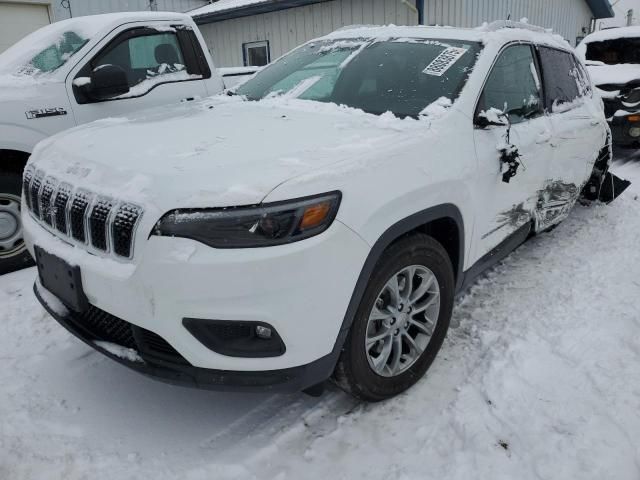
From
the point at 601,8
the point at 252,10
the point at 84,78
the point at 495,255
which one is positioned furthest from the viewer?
the point at 601,8

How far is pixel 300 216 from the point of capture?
184cm

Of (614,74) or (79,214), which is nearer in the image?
(79,214)

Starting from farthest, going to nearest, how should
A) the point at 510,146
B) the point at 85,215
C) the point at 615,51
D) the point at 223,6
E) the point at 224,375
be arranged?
the point at 223,6 → the point at 615,51 → the point at 510,146 → the point at 85,215 → the point at 224,375

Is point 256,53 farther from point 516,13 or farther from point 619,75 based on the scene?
point 619,75

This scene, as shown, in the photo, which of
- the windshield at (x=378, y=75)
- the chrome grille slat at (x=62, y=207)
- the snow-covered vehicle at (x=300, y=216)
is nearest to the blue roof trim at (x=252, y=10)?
the windshield at (x=378, y=75)

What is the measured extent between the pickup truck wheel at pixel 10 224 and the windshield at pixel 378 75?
75.0 inches

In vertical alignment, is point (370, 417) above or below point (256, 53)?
below

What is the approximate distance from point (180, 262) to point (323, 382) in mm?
834

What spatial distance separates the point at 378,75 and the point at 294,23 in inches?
361

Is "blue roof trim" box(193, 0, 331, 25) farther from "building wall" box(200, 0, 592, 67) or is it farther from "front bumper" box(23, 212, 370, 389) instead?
"front bumper" box(23, 212, 370, 389)

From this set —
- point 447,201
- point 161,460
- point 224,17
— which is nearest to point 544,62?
point 447,201

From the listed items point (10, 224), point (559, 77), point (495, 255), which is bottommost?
point (495, 255)

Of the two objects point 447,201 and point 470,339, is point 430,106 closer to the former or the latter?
point 447,201

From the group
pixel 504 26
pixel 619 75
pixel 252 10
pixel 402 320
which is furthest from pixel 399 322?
pixel 252 10
